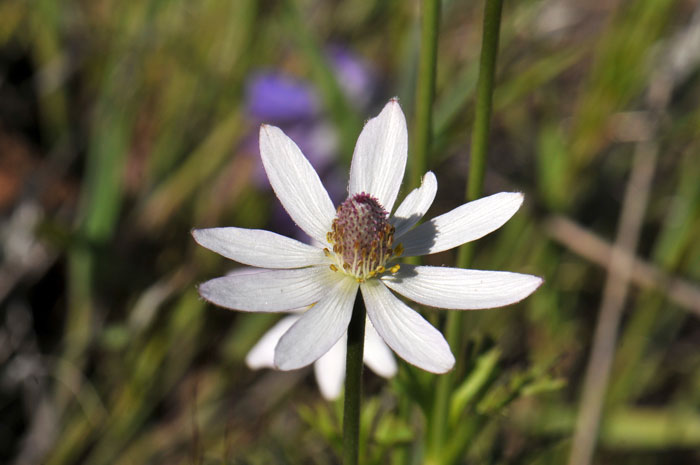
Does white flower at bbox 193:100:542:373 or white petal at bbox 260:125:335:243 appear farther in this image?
white petal at bbox 260:125:335:243

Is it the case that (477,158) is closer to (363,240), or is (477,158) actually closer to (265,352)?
(363,240)

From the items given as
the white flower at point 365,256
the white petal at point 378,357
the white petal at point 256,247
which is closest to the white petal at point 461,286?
the white flower at point 365,256

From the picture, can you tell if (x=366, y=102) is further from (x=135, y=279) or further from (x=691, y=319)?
(x=691, y=319)

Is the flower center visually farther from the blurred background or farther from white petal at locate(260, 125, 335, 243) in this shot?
the blurred background

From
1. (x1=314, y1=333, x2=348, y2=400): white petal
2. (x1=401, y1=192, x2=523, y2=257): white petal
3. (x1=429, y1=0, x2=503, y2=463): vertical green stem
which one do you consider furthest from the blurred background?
(x1=401, y1=192, x2=523, y2=257): white petal

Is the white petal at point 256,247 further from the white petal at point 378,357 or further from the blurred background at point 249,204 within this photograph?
the blurred background at point 249,204
